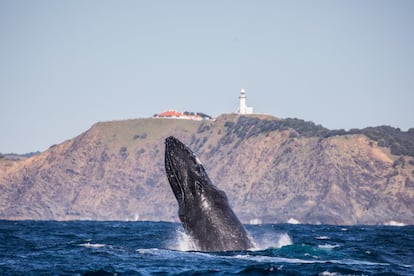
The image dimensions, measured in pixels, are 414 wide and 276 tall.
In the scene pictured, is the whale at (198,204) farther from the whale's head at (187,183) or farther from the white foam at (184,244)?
the white foam at (184,244)

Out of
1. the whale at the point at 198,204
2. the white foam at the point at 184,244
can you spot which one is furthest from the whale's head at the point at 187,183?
the white foam at the point at 184,244

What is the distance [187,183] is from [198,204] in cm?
52

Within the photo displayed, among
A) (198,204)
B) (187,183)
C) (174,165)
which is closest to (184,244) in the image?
(198,204)

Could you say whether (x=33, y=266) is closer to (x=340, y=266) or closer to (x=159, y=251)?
(x=159, y=251)

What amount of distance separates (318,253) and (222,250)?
4.07m

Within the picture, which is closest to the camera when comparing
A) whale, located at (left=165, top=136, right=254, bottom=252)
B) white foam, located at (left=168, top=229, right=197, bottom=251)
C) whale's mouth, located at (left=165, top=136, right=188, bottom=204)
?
whale, located at (left=165, top=136, right=254, bottom=252)

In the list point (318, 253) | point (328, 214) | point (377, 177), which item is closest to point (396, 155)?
point (377, 177)

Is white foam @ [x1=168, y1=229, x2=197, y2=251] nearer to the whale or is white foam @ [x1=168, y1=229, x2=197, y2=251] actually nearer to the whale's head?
the whale

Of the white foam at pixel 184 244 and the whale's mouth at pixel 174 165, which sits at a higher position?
the whale's mouth at pixel 174 165

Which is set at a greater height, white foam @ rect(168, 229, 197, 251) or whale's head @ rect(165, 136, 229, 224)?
whale's head @ rect(165, 136, 229, 224)

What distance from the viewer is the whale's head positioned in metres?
18.3

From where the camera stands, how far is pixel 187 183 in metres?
18.4

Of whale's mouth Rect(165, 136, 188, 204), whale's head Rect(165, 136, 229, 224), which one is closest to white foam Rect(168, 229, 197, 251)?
whale's head Rect(165, 136, 229, 224)

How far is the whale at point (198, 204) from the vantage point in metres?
18.2
